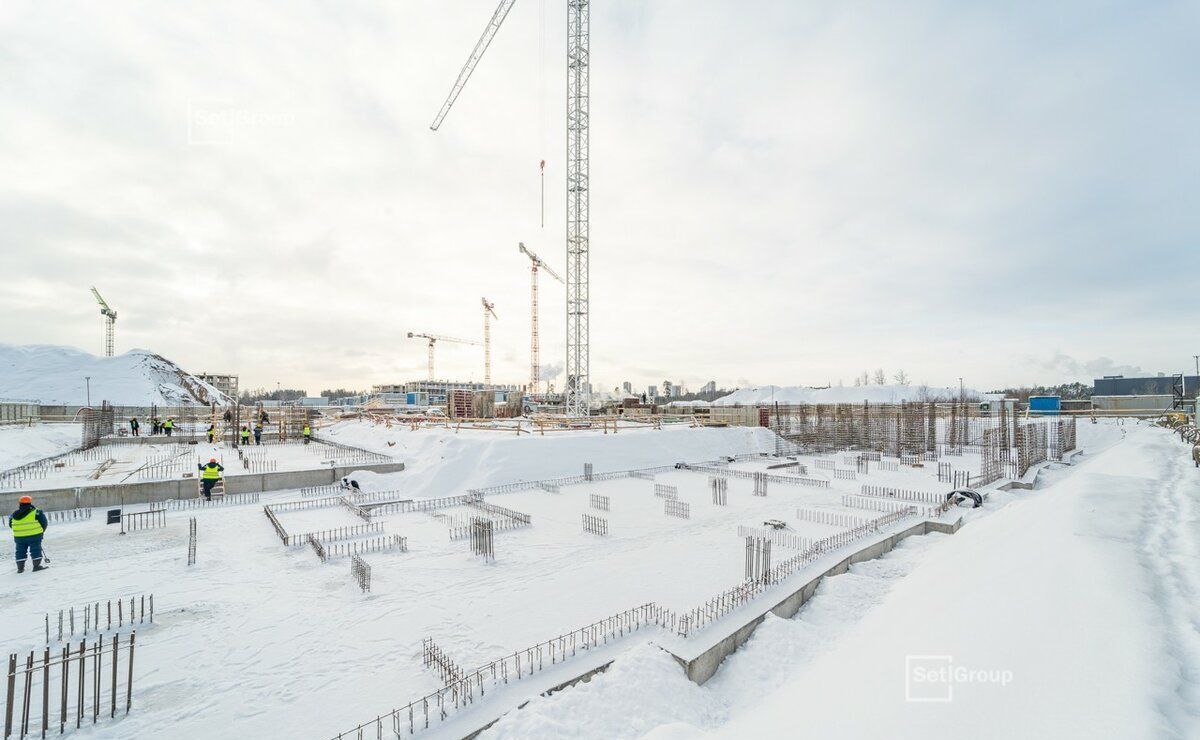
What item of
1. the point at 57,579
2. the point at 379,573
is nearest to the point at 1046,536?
the point at 379,573

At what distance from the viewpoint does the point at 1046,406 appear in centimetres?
4434

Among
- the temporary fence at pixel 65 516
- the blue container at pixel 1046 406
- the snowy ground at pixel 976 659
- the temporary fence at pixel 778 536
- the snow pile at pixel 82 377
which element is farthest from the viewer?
the snow pile at pixel 82 377

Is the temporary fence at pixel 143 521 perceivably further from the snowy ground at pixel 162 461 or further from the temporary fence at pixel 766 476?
the temporary fence at pixel 766 476

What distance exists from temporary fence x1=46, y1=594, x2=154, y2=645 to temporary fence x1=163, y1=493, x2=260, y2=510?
28.5 feet

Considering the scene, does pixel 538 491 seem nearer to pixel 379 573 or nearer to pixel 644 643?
pixel 379 573

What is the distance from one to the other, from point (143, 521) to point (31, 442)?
65.7 ft

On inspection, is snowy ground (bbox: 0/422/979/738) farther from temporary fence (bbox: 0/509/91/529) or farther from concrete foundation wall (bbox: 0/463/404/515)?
concrete foundation wall (bbox: 0/463/404/515)

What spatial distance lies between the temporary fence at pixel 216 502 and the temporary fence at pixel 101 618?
8.68 m

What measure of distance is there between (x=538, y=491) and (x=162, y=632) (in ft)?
41.3

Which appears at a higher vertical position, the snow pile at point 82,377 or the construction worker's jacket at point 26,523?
the snow pile at point 82,377

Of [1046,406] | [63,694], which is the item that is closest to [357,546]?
[63,694]

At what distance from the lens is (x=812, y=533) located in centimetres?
1353

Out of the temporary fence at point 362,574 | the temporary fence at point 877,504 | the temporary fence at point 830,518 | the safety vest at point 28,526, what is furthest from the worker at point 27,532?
the temporary fence at point 877,504

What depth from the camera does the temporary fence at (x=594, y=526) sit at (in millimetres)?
13172
